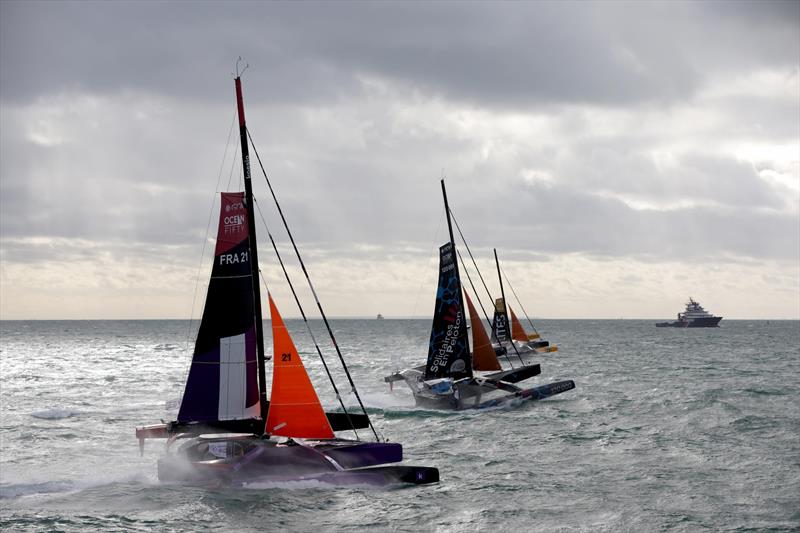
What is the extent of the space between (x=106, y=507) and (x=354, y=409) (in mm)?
19958

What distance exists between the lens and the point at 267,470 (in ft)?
68.1

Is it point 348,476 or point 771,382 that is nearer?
point 348,476

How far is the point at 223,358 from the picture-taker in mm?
21625

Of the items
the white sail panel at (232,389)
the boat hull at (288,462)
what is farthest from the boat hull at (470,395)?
the white sail panel at (232,389)

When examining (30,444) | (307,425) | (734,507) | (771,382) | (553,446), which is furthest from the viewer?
(771,382)

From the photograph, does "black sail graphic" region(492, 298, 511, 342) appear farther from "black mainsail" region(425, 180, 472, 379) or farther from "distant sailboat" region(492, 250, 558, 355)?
"black mainsail" region(425, 180, 472, 379)

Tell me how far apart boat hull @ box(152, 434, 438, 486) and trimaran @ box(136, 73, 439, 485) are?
0.08 feet

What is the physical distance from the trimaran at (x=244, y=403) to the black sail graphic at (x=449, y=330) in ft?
52.4

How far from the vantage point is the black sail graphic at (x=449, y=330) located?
37.4 m

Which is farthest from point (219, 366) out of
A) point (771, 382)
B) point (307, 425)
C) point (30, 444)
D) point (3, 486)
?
point (771, 382)

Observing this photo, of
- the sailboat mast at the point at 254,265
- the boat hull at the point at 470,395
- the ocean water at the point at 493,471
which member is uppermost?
the sailboat mast at the point at 254,265

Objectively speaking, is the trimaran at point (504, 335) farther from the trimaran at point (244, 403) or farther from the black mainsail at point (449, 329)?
the trimaran at point (244, 403)

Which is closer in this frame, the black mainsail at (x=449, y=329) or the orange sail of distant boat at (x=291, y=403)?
the orange sail of distant boat at (x=291, y=403)

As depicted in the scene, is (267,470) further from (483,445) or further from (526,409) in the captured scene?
(526,409)
